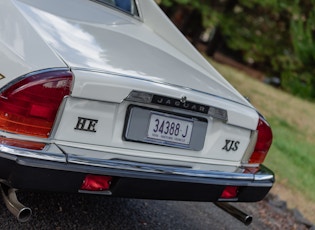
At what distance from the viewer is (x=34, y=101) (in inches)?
107

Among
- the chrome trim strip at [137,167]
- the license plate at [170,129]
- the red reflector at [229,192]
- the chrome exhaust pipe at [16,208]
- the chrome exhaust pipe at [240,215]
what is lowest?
the chrome exhaust pipe at [240,215]

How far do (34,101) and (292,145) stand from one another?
729cm

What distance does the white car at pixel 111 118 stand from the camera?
2695 mm

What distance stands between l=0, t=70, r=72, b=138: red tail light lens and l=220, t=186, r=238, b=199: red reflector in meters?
1.12

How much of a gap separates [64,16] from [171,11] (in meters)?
19.0

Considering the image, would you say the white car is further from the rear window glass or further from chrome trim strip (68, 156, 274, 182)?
the rear window glass

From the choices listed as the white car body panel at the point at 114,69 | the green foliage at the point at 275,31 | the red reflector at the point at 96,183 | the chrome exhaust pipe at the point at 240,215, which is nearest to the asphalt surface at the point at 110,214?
the chrome exhaust pipe at the point at 240,215

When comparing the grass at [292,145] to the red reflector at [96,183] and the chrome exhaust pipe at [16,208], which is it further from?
the chrome exhaust pipe at [16,208]

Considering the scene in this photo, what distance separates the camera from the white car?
8.84 feet

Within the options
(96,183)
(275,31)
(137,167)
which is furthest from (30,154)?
(275,31)

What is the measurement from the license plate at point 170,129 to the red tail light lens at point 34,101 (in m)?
0.54

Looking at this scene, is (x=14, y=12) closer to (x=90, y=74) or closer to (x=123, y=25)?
(x=90, y=74)

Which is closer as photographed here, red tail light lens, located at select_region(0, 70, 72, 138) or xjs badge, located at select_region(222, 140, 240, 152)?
red tail light lens, located at select_region(0, 70, 72, 138)

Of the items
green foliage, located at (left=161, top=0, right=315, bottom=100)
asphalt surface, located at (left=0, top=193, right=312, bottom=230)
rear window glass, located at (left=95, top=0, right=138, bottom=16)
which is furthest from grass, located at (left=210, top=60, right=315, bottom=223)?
rear window glass, located at (left=95, top=0, right=138, bottom=16)
